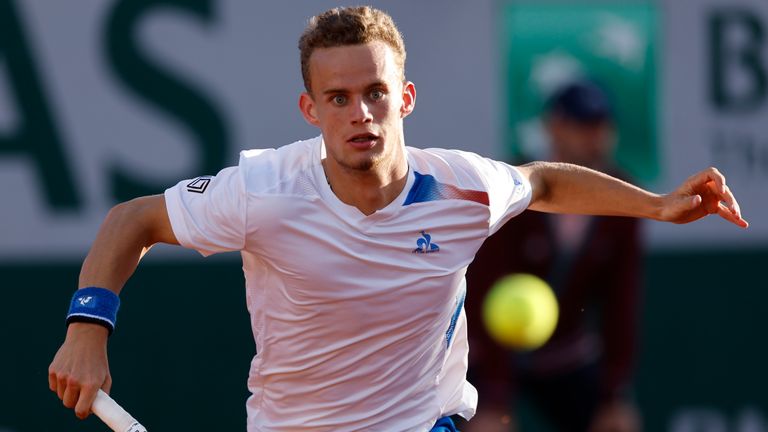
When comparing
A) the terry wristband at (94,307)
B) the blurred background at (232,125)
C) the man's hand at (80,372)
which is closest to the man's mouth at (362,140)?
the terry wristband at (94,307)

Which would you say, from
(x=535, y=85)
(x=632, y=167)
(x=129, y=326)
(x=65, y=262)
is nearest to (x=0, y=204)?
(x=65, y=262)

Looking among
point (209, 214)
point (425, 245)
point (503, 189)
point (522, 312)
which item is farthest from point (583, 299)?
point (209, 214)

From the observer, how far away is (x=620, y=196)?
15.8ft

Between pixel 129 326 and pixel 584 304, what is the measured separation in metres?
2.86

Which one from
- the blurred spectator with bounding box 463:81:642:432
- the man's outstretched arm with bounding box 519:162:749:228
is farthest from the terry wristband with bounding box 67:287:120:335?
the blurred spectator with bounding box 463:81:642:432

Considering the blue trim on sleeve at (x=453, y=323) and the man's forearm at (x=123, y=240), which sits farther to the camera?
the blue trim on sleeve at (x=453, y=323)

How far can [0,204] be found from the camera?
8062 millimetres

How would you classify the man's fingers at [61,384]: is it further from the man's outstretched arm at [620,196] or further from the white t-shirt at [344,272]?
the man's outstretched arm at [620,196]

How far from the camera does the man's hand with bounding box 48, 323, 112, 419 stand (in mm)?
3848

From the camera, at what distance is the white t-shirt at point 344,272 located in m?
4.37

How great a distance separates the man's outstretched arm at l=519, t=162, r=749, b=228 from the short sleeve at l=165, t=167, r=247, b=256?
112 centimetres

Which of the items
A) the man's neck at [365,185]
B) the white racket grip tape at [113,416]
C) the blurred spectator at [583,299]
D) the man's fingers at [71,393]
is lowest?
the blurred spectator at [583,299]

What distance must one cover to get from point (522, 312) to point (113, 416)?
121 inches

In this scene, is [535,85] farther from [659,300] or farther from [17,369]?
[17,369]
